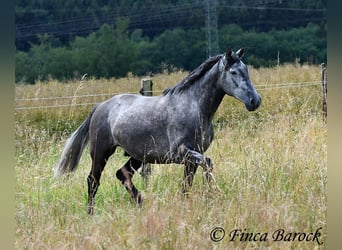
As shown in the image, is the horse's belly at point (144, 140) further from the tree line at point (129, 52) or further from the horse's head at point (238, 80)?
the tree line at point (129, 52)

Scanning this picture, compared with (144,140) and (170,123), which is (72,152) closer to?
(144,140)

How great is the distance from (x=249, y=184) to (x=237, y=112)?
3.80 meters

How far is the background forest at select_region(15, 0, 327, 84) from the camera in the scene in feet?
53.1

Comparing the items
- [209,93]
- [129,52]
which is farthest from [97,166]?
[129,52]

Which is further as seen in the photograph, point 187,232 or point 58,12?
point 58,12

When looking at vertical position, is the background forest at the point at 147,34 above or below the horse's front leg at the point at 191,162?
above

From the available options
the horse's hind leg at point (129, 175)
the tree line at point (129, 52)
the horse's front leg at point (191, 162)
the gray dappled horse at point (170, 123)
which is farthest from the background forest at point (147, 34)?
the horse's front leg at point (191, 162)

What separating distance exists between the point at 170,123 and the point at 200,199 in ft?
3.64

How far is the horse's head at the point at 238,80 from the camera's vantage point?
395 centimetres

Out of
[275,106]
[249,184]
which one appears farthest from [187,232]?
[275,106]

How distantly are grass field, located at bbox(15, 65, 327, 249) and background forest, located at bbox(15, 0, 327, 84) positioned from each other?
811 centimetres

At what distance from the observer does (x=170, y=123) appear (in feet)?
13.9

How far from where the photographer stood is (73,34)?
84.8 feet

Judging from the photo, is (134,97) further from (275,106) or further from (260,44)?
(260,44)
